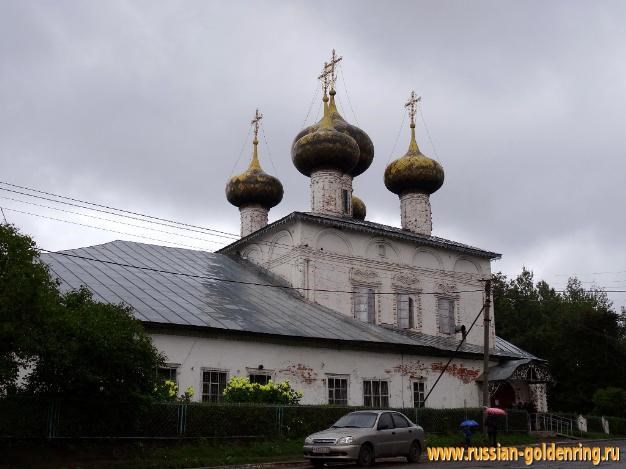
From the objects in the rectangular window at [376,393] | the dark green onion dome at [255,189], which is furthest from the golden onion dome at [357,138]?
the rectangular window at [376,393]

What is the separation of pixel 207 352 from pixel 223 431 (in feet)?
12.3

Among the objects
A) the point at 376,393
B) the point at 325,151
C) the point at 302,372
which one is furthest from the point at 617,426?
the point at 325,151

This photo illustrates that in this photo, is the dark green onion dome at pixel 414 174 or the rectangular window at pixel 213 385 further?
the dark green onion dome at pixel 414 174

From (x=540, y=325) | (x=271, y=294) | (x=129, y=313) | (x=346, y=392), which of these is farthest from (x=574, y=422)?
(x=540, y=325)

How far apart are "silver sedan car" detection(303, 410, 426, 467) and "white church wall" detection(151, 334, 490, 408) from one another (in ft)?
17.7

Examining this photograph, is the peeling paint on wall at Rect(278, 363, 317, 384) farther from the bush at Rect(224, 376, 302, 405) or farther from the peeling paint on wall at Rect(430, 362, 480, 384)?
the peeling paint on wall at Rect(430, 362, 480, 384)

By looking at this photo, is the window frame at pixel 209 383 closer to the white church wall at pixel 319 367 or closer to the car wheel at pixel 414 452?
the white church wall at pixel 319 367

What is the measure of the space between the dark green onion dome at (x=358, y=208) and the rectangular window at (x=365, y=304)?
935cm

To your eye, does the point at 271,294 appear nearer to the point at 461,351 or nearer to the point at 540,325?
the point at 461,351

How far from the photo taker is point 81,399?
1330 centimetres

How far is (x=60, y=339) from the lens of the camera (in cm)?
1202

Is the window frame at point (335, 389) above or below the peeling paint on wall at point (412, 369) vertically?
below

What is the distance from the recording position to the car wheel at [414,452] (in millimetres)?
14766

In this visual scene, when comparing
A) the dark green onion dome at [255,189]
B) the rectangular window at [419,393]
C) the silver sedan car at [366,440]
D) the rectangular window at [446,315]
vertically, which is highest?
the dark green onion dome at [255,189]
